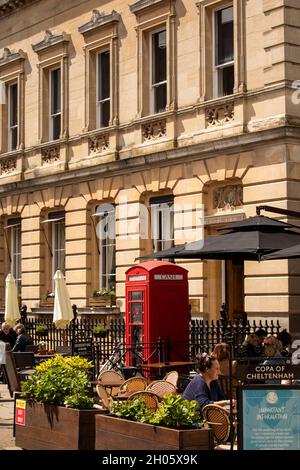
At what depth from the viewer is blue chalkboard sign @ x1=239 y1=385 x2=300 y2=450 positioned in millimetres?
8977

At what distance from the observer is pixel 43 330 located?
27828mm

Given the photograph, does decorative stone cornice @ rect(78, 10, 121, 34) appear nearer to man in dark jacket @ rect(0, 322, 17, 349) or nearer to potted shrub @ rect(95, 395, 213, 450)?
man in dark jacket @ rect(0, 322, 17, 349)

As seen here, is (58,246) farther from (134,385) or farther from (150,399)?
(150,399)

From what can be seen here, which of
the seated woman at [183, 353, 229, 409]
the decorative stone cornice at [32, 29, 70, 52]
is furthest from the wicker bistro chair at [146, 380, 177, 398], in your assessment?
the decorative stone cornice at [32, 29, 70, 52]

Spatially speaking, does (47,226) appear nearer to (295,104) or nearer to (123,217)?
(123,217)

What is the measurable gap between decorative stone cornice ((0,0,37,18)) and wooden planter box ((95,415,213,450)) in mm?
23987

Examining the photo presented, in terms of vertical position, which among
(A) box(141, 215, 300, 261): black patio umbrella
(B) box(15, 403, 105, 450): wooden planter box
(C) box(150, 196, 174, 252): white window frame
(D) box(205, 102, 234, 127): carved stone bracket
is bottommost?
(B) box(15, 403, 105, 450): wooden planter box

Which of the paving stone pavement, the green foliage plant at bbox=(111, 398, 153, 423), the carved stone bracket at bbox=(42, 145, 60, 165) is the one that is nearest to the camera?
the green foliage plant at bbox=(111, 398, 153, 423)

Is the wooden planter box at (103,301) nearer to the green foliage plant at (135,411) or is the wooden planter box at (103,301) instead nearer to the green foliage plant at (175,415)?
the green foliage plant at (135,411)

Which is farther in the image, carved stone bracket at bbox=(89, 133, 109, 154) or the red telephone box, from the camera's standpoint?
carved stone bracket at bbox=(89, 133, 109, 154)

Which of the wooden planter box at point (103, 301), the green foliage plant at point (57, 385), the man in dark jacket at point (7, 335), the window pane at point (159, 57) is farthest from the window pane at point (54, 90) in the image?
the green foliage plant at point (57, 385)

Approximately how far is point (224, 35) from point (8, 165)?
11798 millimetres

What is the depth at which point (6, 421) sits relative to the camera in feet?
50.4

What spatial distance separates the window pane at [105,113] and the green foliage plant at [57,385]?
1752 centimetres
